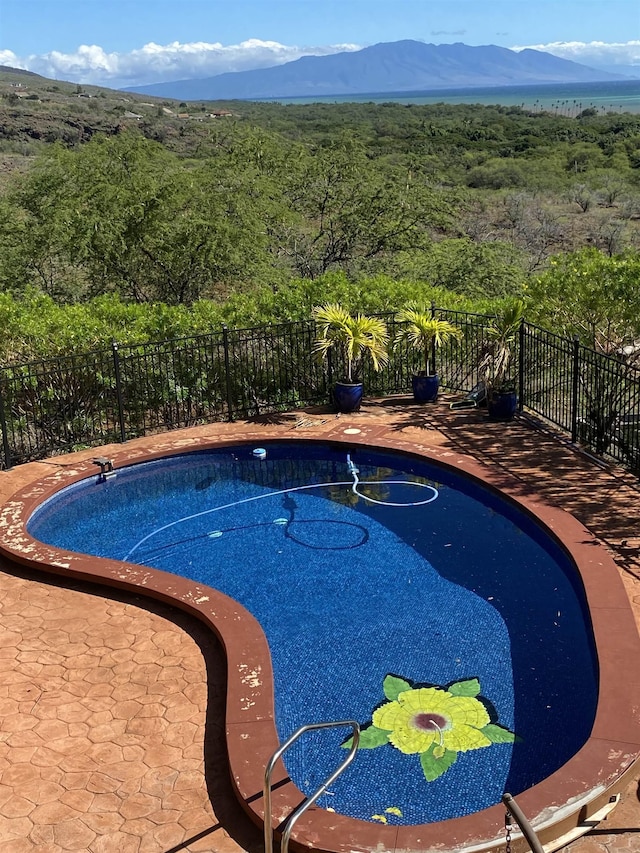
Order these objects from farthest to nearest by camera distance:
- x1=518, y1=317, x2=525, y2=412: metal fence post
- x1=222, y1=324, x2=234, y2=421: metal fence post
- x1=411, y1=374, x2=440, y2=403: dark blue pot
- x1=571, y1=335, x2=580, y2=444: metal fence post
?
1. x1=411, y1=374, x2=440, y2=403: dark blue pot
2. x1=222, y1=324, x2=234, y2=421: metal fence post
3. x1=518, y1=317, x2=525, y2=412: metal fence post
4. x1=571, y1=335, x2=580, y2=444: metal fence post

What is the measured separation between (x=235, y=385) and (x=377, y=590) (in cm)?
670

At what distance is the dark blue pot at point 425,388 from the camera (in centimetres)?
1402

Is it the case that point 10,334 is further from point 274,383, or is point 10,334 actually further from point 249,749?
point 249,749

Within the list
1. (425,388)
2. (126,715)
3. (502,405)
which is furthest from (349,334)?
(126,715)

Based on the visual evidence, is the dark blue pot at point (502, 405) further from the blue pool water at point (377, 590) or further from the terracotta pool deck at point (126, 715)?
the terracotta pool deck at point (126, 715)

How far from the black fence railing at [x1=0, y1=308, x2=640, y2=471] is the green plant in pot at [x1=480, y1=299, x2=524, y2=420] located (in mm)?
218

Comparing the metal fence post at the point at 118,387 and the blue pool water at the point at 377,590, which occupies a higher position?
the metal fence post at the point at 118,387

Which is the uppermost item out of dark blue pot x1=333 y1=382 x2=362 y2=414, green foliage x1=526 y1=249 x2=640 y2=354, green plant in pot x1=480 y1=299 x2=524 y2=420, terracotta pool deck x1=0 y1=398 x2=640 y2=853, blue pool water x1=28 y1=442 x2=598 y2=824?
green foliage x1=526 y1=249 x2=640 y2=354

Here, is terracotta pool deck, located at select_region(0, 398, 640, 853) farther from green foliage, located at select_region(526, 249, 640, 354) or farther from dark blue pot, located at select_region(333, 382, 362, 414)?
dark blue pot, located at select_region(333, 382, 362, 414)

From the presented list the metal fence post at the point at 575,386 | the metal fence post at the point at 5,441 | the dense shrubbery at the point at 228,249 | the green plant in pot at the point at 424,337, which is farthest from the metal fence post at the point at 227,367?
the metal fence post at the point at 575,386

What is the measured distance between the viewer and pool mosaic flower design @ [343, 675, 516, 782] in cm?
623

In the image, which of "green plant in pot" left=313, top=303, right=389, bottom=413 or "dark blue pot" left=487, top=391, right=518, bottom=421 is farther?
"green plant in pot" left=313, top=303, right=389, bottom=413

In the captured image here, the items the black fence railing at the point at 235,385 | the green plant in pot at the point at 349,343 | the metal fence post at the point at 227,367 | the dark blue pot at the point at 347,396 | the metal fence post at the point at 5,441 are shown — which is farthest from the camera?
the dark blue pot at the point at 347,396

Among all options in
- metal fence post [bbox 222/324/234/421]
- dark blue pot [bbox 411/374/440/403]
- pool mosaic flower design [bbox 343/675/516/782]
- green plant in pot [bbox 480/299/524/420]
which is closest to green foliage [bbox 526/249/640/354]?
green plant in pot [bbox 480/299/524/420]
